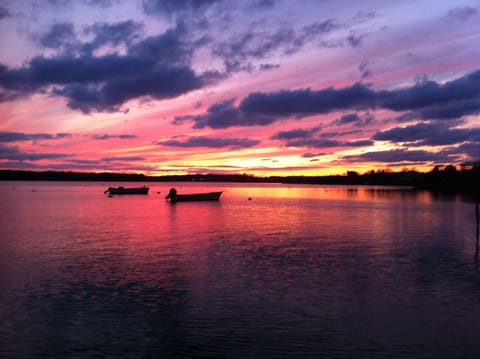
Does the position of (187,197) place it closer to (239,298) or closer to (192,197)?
(192,197)

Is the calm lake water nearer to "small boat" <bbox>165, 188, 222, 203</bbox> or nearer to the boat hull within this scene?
"small boat" <bbox>165, 188, 222, 203</bbox>

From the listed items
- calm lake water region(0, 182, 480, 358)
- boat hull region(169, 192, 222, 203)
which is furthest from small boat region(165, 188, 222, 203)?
calm lake water region(0, 182, 480, 358)

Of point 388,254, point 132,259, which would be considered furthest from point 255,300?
point 388,254

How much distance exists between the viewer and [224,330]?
1245 centimetres

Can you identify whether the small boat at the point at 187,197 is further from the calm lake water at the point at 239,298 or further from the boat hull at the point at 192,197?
the calm lake water at the point at 239,298

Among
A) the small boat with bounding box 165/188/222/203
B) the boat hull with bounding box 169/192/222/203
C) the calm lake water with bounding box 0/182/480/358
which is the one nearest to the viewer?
the calm lake water with bounding box 0/182/480/358

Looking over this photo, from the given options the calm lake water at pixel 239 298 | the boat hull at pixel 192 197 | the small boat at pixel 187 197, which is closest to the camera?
the calm lake water at pixel 239 298

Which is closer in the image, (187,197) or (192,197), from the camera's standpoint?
(187,197)

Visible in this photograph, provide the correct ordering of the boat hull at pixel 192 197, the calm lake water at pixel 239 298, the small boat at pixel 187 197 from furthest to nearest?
the boat hull at pixel 192 197
the small boat at pixel 187 197
the calm lake water at pixel 239 298

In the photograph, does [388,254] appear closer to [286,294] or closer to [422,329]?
[286,294]

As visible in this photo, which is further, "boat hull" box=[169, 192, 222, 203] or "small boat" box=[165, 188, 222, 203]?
"boat hull" box=[169, 192, 222, 203]

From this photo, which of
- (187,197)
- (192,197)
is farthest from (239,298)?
(192,197)

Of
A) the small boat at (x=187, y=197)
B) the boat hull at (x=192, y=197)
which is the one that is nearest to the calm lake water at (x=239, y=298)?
the small boat at (x=187, y=197)

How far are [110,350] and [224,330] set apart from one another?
3.16 metres
